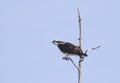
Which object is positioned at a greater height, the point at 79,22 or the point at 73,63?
the point at 79,22

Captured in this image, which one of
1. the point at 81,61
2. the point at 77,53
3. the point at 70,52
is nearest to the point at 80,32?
the point at 81,61

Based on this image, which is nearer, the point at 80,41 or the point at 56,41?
the point at 80,41

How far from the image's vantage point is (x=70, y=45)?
10.7m

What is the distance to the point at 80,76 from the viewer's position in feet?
21.4

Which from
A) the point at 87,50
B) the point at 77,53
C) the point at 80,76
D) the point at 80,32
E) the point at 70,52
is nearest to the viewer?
the point at 80,76

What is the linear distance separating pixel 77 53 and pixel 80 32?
8.85 feet

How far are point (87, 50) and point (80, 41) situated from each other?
56 cm

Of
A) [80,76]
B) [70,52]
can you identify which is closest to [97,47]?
[80,76]

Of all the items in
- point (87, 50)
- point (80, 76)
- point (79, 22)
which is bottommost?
point (80, 76)

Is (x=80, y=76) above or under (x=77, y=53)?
under

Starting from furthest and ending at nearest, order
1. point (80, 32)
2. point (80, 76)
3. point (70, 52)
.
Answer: point (70, 52) → point (80, 32) → point (80, 76)

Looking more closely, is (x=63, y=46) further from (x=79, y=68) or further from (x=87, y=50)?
(x=79, y=68)

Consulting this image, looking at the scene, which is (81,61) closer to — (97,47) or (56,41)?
(97,47)

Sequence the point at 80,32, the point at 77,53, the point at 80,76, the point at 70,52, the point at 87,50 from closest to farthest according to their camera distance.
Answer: the point at 80,76, the point at 80,32, the point at 87,50, the point at 77,53, the point at 70,52
